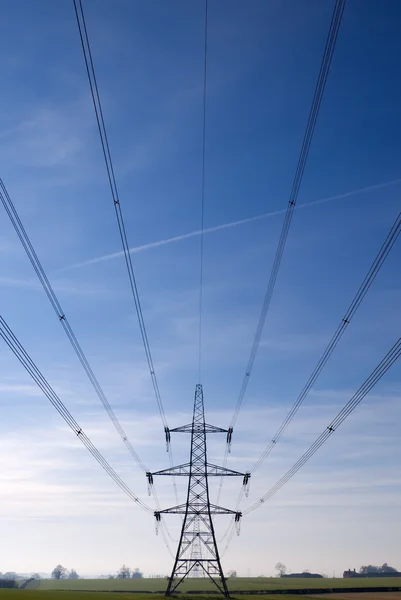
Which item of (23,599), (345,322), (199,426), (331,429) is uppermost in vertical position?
(199,426)

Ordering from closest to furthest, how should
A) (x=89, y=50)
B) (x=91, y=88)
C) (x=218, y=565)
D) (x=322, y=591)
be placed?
(x=89, y=50) → (x=91, y=88) → (x=218, y=565) → (x=322, y=591)

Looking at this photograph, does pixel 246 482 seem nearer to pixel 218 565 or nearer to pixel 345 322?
pixel 218 565

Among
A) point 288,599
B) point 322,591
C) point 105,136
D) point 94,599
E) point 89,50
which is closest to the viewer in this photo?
point 89,50

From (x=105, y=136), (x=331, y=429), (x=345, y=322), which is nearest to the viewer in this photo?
(x=105, y=136)

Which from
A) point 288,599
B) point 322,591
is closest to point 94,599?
point 288,599

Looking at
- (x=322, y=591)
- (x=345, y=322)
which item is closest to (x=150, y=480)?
(x=345, y=322)

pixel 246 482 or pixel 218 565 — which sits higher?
pixel 246 482

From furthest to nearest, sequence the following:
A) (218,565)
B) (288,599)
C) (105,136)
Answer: (288,599)
(218,565)
(105,136)

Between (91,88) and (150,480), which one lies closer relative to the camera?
→ (91,88)

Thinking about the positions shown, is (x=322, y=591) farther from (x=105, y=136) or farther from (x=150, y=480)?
(x=105, y=136)
